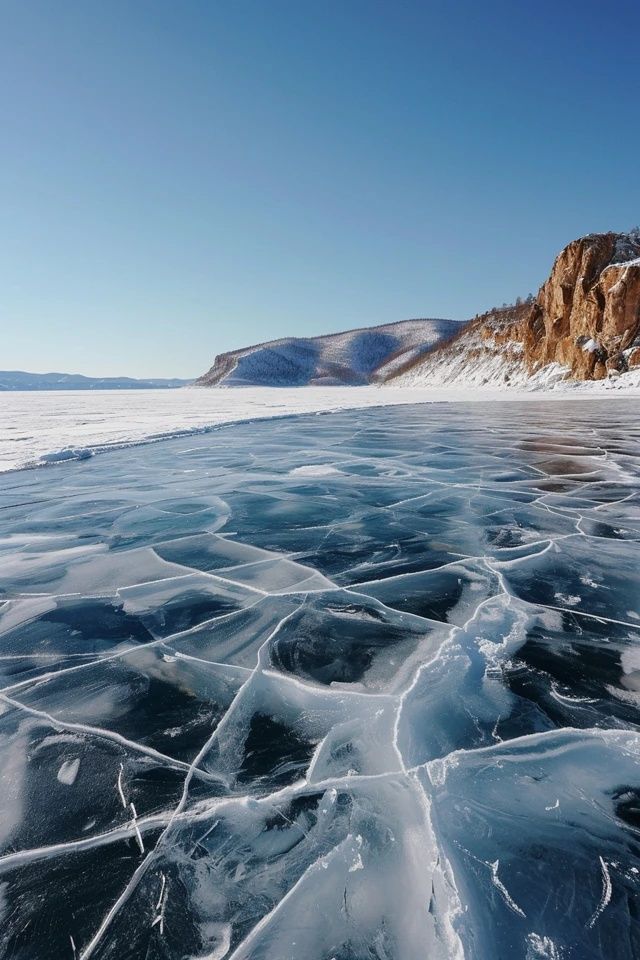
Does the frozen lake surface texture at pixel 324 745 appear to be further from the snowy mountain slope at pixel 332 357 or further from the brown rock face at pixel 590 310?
the snowy mountain slope at pixel 332 357

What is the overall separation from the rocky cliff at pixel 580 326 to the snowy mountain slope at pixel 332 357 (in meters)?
61.5

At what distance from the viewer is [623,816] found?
131 cm

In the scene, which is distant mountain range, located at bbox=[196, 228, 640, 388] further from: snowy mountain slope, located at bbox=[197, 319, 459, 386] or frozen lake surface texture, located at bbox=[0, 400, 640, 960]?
snowy mountain slope, located at bbox=[197, 319, 459, 386]

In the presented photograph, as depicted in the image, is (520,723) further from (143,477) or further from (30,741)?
(143,477)

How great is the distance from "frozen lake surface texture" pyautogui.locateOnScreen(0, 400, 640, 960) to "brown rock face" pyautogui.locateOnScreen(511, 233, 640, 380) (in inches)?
1137

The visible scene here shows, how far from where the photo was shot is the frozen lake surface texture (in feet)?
3.62

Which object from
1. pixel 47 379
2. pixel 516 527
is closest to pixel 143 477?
pixel 516 527

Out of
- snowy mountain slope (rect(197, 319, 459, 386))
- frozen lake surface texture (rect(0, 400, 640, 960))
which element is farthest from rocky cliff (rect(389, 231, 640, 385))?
snowy mountain slope (rect(197, 319, 459, 386))

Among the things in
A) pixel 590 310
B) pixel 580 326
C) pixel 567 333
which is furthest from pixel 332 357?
pixel 590 310

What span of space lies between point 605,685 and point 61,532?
4.20 metres

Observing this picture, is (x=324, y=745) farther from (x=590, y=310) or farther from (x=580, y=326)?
(x=580, y=326)

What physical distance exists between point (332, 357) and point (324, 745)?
124m

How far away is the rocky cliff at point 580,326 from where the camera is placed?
88.0 feet

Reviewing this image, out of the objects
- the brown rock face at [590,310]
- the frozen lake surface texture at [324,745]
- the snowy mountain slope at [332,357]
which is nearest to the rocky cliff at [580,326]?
the brown rock face at [590,310]
